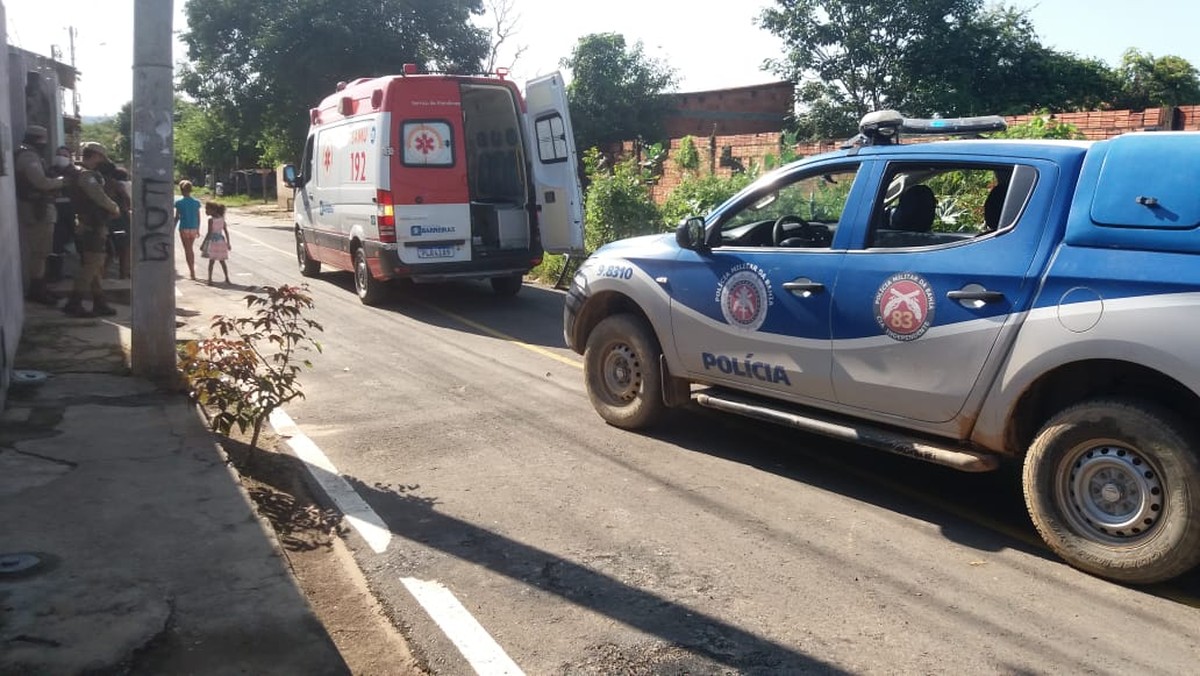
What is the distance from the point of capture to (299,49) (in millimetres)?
29984

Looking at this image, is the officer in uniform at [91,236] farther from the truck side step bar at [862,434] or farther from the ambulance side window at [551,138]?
the truck side step bar at [862,434]

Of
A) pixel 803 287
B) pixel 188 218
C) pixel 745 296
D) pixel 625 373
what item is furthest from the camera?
pixel 188 218

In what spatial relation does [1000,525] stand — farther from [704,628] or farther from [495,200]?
[495,200]

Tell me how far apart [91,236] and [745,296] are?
7.72 meters

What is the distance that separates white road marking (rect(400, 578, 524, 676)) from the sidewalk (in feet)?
1.55

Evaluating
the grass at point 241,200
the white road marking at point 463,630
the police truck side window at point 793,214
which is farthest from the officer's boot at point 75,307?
the grass at point 241,200

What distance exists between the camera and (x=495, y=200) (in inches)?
522

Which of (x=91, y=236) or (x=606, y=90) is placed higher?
(x=606, y=90)

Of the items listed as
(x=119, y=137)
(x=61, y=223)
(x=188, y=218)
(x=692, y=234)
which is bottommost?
(x=692, y=234)

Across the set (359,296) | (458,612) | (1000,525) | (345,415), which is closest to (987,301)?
(1000,525)

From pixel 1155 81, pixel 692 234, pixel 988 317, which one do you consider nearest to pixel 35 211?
pixel 692 234

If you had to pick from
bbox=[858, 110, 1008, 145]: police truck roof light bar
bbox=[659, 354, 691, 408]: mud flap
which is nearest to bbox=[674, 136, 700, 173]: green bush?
bbox=[659, 354, 691, 408]: mud flap

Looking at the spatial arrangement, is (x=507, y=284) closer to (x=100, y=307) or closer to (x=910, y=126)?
(x=100, y=307)

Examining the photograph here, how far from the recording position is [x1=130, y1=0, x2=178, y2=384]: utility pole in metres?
7.12
